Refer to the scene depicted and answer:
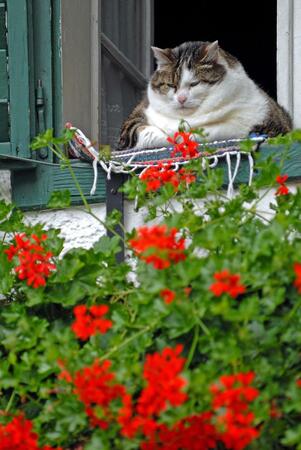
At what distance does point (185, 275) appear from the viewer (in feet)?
5.01

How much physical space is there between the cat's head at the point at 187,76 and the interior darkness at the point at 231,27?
2.75 m

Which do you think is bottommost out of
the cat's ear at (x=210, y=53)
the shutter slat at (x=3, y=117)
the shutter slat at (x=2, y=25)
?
the shutter slat at (x=3, y=117)

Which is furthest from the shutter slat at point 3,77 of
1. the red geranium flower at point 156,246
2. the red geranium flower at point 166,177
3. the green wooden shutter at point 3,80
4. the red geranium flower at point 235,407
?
the red geranium flower at point 235,407

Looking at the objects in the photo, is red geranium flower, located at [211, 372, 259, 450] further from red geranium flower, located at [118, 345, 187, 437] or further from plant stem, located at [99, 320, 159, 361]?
plant stem, located at [99, 320, 159, 361]

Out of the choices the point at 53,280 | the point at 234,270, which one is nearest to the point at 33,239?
the point at 53,280

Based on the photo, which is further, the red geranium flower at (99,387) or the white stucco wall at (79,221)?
the white stucco wall at (79,221)

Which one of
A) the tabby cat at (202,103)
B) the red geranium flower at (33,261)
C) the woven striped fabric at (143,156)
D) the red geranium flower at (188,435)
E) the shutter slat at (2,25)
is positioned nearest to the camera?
the red geranium flower at (188,435)

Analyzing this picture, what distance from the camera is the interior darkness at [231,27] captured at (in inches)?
223

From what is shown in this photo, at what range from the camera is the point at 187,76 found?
284 centimetres

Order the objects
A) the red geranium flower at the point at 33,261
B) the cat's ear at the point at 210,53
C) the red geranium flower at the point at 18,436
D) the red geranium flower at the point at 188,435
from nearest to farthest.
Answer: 1. the red geranium flower at the point at 188,435
2. the red geranium flower at the point at 18,436
3. the red geranium flower at the point at 33,261
4. the cat's ear at the point at 210,53

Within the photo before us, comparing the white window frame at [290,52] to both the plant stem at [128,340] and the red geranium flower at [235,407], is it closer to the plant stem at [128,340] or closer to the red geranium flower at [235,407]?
the plant stem at [128,340]

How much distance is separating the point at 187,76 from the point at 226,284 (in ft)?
5.07

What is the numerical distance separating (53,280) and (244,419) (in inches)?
27.6

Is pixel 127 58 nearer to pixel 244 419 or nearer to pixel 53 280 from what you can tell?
pixel 53 280
